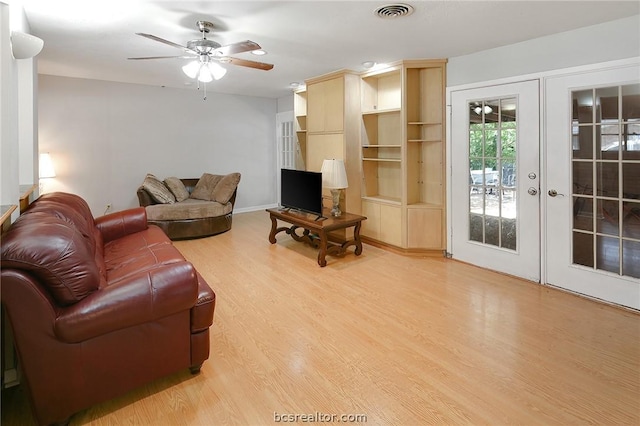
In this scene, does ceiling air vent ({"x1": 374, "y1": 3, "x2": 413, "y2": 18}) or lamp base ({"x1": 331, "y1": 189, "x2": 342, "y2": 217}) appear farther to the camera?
lamp base ({"x1": 331, "y1": 189, "x2": 342, "y2": 217})

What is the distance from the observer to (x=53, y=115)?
5398 mm

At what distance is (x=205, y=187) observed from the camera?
6.25 meters

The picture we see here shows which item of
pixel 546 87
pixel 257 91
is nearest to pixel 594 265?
pixel 546 87

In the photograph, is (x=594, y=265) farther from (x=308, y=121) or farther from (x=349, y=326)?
(x=308, y=121)

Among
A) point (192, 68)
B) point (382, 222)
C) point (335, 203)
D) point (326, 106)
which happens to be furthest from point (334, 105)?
point (192, 68)

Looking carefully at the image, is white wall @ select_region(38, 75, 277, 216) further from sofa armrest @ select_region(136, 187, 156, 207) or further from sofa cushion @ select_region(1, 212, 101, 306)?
sofa cushion @ select_region(1, 212, 101, 306)

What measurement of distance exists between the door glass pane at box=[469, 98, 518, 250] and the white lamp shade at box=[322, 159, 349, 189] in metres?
1.45

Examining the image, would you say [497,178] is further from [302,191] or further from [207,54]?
[207,54]

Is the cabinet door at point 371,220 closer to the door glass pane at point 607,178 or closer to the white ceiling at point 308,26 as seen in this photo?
the white ceiling at point 308,26

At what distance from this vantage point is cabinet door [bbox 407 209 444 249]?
445 cm

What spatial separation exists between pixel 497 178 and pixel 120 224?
3794 millimetres

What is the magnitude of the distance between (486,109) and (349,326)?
2.70 meters

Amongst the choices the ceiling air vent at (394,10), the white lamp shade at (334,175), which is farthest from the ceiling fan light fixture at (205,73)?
the white lamp shade at (334,175)

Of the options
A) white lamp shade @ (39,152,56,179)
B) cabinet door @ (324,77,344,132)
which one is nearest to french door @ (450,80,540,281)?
cabinet door @ (324,77,344,132)
